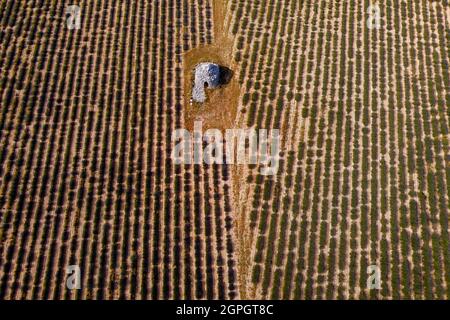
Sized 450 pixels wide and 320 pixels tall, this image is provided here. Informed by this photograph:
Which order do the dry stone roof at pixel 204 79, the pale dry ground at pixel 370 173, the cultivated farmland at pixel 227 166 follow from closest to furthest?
the pale dry ground at pixel 370 173 → the cultivated farmland at pixel 227 166 → the dry stone roof at pixel 204 79

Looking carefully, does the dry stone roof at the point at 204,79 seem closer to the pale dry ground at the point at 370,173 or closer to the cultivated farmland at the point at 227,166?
the cultivated farmland at the point at 227,166

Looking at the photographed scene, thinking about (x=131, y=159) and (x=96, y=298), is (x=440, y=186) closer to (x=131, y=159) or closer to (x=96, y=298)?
(x=131, y=159)

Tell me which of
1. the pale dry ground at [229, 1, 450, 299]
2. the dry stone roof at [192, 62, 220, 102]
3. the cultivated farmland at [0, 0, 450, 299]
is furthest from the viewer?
the dry stone roof at [192, 62, 220, 102]

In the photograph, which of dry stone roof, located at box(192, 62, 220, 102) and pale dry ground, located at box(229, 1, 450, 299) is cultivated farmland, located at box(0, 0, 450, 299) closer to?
pale dry ground, located at box(229, 1, 450, 299)

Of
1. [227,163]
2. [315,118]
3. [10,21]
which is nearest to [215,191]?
[227,163]

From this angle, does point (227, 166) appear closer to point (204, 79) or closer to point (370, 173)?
point (204, 79)

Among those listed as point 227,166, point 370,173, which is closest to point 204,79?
point 227,166

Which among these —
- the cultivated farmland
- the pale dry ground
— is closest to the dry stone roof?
the cultivated farmland

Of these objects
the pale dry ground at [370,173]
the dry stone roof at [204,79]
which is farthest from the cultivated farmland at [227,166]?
the dry stone roof at [204,79]

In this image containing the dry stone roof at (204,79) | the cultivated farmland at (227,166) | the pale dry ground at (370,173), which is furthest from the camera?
the dry stone roof at (204,79)
